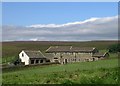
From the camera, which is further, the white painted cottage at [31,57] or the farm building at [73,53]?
the farm building at [73,53]

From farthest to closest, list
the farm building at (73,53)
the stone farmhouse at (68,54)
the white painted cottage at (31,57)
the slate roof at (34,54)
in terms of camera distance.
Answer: the farm building at (73,53) < the stone farmhouse at (68,54) < the slate roof at (34,54) < the white painted cottage at (31,57)

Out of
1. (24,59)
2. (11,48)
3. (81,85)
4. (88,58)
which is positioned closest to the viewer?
(81,85)

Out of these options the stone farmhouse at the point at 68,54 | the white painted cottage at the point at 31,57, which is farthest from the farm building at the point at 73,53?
the white painted cottage at the point at 31,57

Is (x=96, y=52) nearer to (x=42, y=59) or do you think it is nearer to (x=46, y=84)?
(x=42, y=59)

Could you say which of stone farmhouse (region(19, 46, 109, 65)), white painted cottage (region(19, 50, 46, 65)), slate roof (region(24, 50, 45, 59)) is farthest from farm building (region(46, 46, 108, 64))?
white painted cottage (region(19, 50, 46, 65))

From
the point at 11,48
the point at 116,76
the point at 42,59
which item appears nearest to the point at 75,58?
the point at 42,59

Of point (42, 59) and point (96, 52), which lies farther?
point (96, 52)

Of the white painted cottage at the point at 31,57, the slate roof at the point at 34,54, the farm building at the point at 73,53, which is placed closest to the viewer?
the white painted cottage at the point at 31,57

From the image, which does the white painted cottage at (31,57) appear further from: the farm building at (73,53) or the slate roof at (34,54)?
the farm building at (73,53)

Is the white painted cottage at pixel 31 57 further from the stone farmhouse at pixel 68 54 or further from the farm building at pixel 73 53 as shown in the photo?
the farm building at pixel 73 53

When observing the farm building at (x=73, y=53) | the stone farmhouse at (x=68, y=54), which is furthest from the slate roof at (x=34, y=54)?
the farm building at (x=73, y=53)

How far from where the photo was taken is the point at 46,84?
11797 millimetres

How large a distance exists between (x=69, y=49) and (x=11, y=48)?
833 inches

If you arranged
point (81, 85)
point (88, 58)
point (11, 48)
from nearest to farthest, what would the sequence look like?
1. point (81, 85)
2. point (88, 58)
3. point (11, 48)
